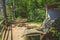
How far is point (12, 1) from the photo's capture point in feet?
34.9

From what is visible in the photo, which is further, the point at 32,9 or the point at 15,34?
the point at 32,9

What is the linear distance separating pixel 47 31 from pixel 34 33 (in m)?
0.30

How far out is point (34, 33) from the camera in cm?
521

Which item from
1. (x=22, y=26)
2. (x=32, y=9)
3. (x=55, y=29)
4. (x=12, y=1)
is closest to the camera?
(x=22, y=26)

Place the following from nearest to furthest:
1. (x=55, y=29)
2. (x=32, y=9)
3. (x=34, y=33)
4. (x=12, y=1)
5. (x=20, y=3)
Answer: (x=34, y=33) → (x=55, y=29) → (x=32, y=9) → (x=20, y=3) → (x=12, y=1)

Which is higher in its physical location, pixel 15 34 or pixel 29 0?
pixel 29 0

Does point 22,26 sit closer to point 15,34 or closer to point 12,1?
point 15,34

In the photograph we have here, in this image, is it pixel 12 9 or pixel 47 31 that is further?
pixel 12 9

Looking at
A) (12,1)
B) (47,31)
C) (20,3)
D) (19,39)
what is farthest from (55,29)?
(12,1)

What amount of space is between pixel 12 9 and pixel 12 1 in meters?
0.40

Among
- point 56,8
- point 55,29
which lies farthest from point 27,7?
point 55,29

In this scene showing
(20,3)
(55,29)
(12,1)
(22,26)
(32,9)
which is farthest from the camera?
(12,1)

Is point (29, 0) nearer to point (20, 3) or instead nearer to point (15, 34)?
point (20, 3)

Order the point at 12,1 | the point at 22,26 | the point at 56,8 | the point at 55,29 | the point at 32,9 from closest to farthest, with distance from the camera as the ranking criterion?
1. the point at 22,26
2. the point at 55,29
3. the point at 56,8
4. the point at 32,9
5. the point at 12,1
